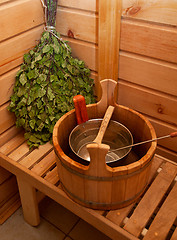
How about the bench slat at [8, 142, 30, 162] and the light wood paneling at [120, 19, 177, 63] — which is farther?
the bench slat at [8, 142, 30, 162]

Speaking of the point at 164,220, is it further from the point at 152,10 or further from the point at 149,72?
the point at 152,10

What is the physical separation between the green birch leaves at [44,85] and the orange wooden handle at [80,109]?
0.22 meters

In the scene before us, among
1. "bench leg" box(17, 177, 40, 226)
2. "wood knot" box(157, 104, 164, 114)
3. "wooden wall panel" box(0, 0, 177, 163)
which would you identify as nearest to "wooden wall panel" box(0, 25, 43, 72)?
"wooden wall panel" box(0, 0, 177, 163)

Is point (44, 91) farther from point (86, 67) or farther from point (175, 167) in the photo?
point (175, 167)

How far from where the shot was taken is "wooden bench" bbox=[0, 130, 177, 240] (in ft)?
4.88

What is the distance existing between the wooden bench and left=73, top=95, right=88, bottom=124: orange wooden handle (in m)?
0.37

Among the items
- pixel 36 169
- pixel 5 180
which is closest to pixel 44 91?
pixel 36 169

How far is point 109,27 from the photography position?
1.78 metres

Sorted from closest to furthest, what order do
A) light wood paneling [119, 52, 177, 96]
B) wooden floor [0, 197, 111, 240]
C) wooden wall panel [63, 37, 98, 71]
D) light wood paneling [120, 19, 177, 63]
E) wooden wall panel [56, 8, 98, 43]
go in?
1. light wood paneling [120, 19, 177, 63]
2. light wood paneling [119, 52, 177, 96]
3. wooden wall panel [56, 8, 98, 43]
4. wooden wall panel [63, 37, 98, 71]
5. wooden floor [0, 197, 111, 240]

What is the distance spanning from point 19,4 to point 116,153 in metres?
1.08

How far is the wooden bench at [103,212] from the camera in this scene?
4.88 feet

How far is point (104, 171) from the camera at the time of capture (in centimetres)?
132

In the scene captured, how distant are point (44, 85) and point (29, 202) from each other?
0.84 metres

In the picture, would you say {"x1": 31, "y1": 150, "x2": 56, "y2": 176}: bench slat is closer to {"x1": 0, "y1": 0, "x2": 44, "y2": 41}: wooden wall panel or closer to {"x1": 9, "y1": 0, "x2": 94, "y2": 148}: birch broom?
{"x1": 9, "y1": 0, "x2": 94, "y2": 148}: birch broom
